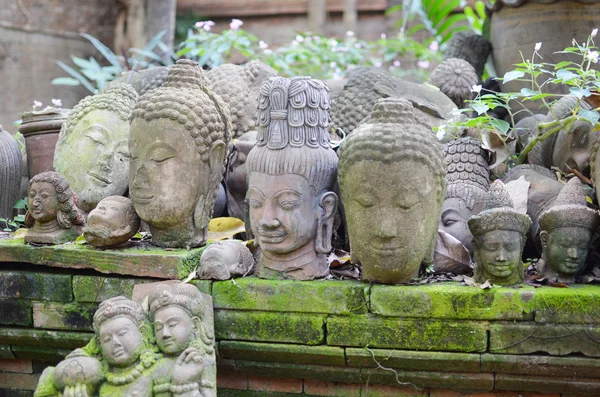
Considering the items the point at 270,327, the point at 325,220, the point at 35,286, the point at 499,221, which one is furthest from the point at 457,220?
the point at 35,286

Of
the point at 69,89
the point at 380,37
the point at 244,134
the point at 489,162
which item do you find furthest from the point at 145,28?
the point at 489,162

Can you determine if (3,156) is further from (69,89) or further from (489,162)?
(69,89)

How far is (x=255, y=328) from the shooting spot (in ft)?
11.0

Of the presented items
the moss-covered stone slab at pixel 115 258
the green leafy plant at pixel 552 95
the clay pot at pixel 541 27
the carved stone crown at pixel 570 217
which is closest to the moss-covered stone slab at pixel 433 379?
the carved stone crown at pixel 570 217

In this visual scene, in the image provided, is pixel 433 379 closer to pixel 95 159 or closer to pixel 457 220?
pixel 457 220

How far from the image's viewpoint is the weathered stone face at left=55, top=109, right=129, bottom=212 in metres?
4.20

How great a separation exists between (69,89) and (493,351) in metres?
8.12

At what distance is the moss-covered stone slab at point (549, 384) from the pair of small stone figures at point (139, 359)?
1175 millimetres

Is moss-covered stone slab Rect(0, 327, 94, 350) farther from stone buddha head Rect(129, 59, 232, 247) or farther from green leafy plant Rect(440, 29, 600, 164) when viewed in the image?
green leafy plant Rect(440, 29, 600, 164)

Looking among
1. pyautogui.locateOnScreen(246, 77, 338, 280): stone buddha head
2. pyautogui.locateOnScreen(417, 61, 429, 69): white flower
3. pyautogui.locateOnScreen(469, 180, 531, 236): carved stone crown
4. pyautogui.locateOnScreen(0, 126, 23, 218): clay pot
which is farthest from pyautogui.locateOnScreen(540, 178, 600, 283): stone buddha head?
pyautogui.locateOnScreen(417, 61, 429, 69): white flower

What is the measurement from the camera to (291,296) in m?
3.31

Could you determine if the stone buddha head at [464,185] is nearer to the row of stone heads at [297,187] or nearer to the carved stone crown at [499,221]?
the row of stone heads at [297,187]

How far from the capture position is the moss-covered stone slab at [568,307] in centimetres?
307

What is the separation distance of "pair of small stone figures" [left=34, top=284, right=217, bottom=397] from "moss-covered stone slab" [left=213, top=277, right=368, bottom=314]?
30 centimetres
